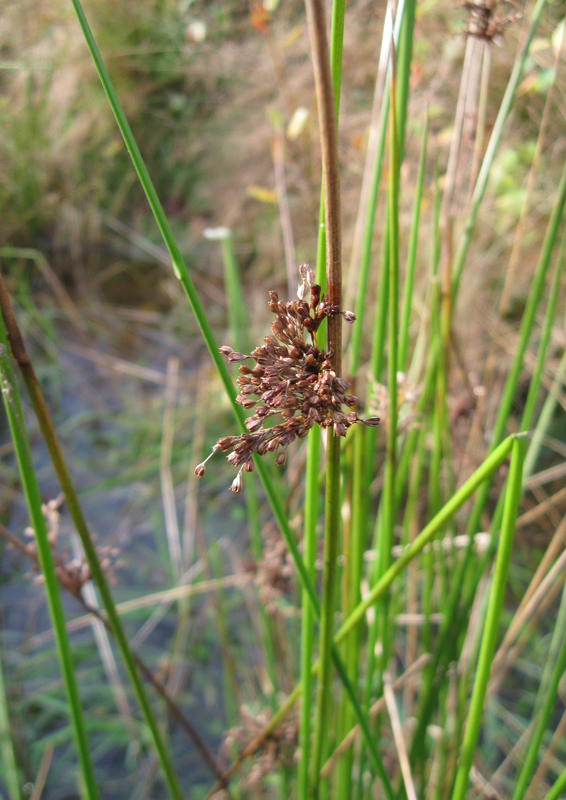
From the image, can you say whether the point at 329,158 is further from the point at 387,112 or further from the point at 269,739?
the point at 269,739

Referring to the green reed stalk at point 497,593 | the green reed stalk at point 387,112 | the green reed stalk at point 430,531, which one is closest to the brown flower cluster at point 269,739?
the green reed stalk at point 430,531

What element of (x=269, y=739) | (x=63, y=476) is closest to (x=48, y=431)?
(x=63, y=476)

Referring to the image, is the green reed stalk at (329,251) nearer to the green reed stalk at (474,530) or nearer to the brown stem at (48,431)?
the brown stem at (48,431)

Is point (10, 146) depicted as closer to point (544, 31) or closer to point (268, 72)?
point (268, 72)


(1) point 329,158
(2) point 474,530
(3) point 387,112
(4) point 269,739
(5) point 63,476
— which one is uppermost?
(3) point 387,112

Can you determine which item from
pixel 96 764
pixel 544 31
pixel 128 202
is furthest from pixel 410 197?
pixel 128 202

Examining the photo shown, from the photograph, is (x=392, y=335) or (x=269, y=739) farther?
(x=269, y=739)
